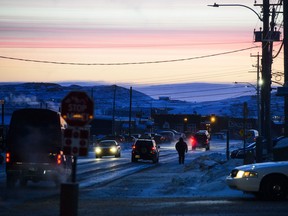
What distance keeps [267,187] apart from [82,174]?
14394 millimetres

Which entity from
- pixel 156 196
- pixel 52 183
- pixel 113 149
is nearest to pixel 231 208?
pixel 156 196

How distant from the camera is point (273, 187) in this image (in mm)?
18375

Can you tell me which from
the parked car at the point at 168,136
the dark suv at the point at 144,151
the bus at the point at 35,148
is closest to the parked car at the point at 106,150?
the dark suv at the point at 144,151

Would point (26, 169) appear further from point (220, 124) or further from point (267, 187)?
point (220, 124)

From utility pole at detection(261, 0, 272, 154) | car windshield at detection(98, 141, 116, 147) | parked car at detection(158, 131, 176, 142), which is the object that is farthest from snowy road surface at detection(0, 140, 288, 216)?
parked car at detection(158, 131, 176, 142)

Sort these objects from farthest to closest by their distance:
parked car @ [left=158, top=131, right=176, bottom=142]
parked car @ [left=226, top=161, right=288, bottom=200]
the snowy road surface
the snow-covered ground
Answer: parked car @ [left=158, top=131, right=176, bottom=142] < the snow-covered ground < parked car @ [left=226, top=161, right=288, bottom=200] < the snowy road surface

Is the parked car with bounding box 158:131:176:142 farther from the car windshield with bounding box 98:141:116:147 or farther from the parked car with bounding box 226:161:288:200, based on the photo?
the parked car with bounding box 226:161:288:200

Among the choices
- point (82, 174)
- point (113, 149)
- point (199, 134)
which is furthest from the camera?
point (199, 134)

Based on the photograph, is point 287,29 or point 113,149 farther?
point 113,149

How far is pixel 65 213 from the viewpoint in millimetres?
11641

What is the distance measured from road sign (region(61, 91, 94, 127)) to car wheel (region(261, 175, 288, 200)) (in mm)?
7858

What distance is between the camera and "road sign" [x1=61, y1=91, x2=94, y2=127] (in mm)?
11945

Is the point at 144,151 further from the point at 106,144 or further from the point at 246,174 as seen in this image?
the point at 246,174

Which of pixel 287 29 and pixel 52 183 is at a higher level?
pixel 287 29
